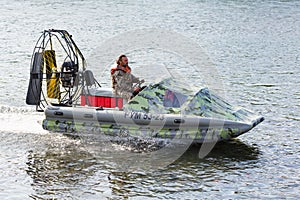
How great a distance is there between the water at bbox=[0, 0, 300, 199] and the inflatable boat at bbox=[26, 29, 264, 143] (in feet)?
1.61

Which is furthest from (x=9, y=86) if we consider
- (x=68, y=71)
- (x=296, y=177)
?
(x=296, y=177)

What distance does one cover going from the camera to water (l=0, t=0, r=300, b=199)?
1218cm

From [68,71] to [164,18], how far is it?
23.7 meters

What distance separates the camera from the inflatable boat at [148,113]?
13.8 m

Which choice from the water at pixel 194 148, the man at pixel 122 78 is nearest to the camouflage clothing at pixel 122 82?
the man at pixel 122 78

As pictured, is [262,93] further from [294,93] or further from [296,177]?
[296,177]

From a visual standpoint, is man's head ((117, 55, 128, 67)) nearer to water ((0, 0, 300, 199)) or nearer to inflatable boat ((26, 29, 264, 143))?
inflatable boat ((26, 29, 264, 143))

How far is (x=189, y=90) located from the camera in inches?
578

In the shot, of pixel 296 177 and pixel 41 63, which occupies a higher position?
pixel 41 63

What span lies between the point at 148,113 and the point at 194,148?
1321 millimetres

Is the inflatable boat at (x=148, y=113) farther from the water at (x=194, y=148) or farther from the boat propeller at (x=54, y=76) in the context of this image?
the water at (x=194, y=148)

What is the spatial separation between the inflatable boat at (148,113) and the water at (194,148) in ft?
1.61

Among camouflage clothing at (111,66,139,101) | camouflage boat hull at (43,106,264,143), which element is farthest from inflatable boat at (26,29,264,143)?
camouflage clothing at (111,66,139,101)

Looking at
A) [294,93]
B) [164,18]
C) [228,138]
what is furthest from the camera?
[164,18]
